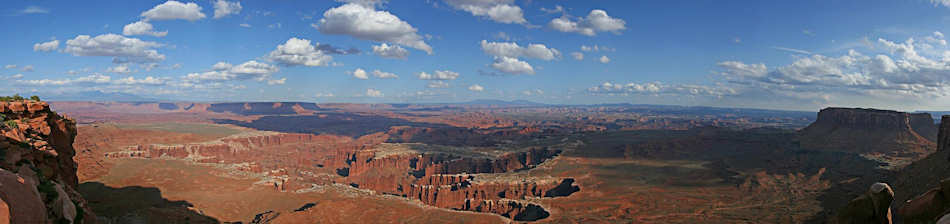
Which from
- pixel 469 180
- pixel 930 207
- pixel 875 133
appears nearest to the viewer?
pixel 930 207

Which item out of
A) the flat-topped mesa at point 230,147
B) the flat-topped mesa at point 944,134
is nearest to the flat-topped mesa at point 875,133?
the flat-topped mesa at point 944,134

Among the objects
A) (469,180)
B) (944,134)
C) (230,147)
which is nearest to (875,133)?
(944,134)

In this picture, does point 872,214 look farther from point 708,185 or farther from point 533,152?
point 533,152

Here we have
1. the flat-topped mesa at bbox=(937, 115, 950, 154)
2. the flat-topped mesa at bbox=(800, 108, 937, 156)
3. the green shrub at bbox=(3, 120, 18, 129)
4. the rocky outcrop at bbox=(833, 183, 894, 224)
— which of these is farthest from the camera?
the flat-topped mesa at bbox=(800, 108, 937, 156)

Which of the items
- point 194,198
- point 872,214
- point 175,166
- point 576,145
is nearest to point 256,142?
point 175,166

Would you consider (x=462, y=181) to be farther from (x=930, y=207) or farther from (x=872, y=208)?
(x=930, y=207)

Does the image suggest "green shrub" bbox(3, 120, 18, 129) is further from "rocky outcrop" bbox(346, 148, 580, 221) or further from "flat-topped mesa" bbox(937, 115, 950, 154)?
"flat-topped mesa" bbox(937, 115, 950, 154)

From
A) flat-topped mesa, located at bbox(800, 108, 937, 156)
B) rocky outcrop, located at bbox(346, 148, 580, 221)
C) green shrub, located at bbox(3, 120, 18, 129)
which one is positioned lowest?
rocky outcrop, located at bbox(346, 148, 580, 221)

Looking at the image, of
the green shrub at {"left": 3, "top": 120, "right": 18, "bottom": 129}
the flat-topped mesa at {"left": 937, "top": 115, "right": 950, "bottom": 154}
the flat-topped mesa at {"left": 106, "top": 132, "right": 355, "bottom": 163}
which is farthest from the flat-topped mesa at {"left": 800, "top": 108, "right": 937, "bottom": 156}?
the flat-topped mesa at {"left": 106, "top": 132, "right": 355, "bottom": 163}
